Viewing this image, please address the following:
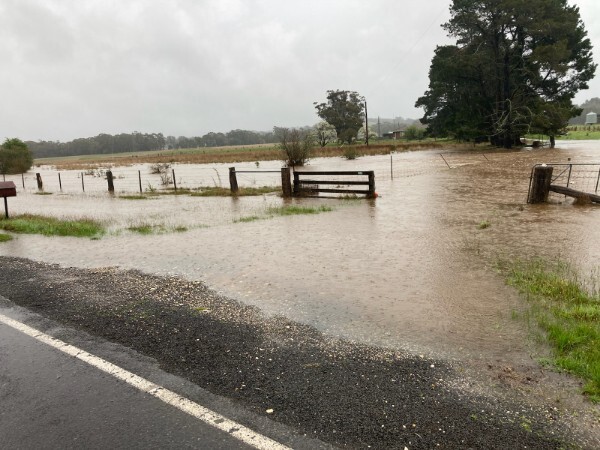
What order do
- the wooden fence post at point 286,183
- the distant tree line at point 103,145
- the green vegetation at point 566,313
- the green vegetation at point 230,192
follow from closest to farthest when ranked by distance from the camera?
the green vegetation at point 566,313 < the wooden fence post at point 286,183 < the green vegetation at point 230,192 < the distant tree line at point 103,145

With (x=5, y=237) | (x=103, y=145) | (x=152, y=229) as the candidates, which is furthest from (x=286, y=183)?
(x=103, y=145)

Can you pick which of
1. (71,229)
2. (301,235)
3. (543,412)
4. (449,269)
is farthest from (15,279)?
(543,412)

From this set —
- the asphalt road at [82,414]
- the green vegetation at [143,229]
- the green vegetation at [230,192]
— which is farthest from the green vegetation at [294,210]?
the asphalt road at [82,414]

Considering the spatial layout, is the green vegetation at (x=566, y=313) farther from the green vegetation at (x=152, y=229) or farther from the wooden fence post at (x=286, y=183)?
the wooden fence post at (x=286, y=183)

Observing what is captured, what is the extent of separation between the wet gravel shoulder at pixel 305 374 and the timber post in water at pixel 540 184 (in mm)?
11995

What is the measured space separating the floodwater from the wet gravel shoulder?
53 centimetres

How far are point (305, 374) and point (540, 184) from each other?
512 inches

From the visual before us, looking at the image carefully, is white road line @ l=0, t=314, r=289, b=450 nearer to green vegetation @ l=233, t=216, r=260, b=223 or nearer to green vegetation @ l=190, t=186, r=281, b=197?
green vegetation @ l=233, t=216, r=260, b=223

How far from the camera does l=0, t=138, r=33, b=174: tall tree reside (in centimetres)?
5309

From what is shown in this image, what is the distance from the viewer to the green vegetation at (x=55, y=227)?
11773mm

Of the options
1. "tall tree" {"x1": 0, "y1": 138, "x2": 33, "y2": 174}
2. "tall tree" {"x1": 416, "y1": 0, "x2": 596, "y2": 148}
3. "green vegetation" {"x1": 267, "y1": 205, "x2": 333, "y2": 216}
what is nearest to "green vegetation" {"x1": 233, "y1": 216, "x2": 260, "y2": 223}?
"green vegetation" {"x1": 267, "y1": 205, "x2": 333, "y2": 216}

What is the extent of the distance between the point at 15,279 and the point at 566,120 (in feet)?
170

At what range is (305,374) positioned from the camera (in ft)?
13.0

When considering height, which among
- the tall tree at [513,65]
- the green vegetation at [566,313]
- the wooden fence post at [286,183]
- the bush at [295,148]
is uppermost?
the tall tree at [513,65]
